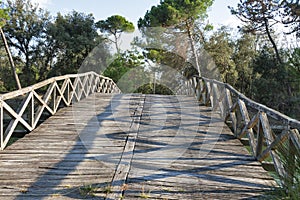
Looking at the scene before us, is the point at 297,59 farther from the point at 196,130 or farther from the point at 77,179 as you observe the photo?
the point at 77,179

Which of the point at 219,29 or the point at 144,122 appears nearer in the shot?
the point at 144,122

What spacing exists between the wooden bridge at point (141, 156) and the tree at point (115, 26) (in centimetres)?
1615

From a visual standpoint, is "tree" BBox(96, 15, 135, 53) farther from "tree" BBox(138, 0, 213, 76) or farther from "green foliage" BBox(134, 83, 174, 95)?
"tree" BBox(138, 0, 213, 76)

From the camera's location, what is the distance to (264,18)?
1379 cm

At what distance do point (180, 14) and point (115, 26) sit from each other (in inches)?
268

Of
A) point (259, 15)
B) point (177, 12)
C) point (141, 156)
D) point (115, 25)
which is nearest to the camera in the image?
point (141, 156)

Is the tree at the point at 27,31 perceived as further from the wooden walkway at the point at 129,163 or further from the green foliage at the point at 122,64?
the wooden walkway at the point at 129,163

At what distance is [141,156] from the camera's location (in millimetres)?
2865

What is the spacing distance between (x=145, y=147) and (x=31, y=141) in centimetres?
137

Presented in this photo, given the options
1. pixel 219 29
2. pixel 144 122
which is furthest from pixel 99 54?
pixel 144 122

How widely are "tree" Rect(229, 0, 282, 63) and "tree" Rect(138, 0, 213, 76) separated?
6.00 ft

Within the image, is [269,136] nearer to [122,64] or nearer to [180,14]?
[180,14]

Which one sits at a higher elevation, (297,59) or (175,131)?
(297,59)

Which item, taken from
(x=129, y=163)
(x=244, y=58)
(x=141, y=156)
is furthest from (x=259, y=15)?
(x=129, y=163)
